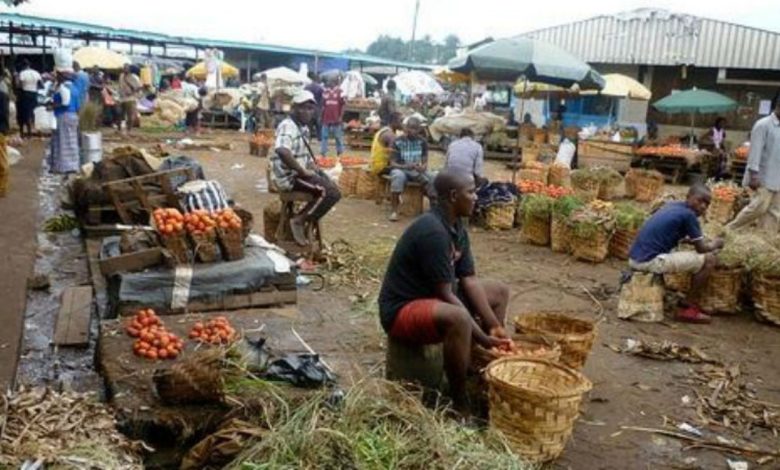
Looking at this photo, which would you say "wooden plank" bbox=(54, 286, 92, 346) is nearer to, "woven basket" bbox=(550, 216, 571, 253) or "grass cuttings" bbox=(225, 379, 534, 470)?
"grass cuttings" bbox=(225, 379, 534, 470)

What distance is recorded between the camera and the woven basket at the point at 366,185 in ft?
40.4

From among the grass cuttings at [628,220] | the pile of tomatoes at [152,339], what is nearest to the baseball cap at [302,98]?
the pile of tomatoes at [152,339]

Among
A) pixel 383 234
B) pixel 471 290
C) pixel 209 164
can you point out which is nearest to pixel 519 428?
pixel 471 290

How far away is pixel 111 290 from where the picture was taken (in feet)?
19.5

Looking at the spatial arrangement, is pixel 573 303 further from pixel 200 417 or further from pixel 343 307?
pixel 200 417

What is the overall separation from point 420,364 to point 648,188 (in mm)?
10814

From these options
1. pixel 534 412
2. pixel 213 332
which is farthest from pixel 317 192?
pixel 534 412

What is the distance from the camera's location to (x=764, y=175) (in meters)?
8.74

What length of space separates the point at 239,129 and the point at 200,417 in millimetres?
21893

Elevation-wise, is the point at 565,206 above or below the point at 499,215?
above

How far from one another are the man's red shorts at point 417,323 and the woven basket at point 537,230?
5.63m

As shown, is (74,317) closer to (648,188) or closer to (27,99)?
(648,188)

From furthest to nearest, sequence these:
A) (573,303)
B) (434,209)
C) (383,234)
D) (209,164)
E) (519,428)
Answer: (209,164) → (383,234) → (573,303) → (434,209) → (519,428)

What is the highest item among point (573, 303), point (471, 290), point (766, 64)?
point (766, 64)
